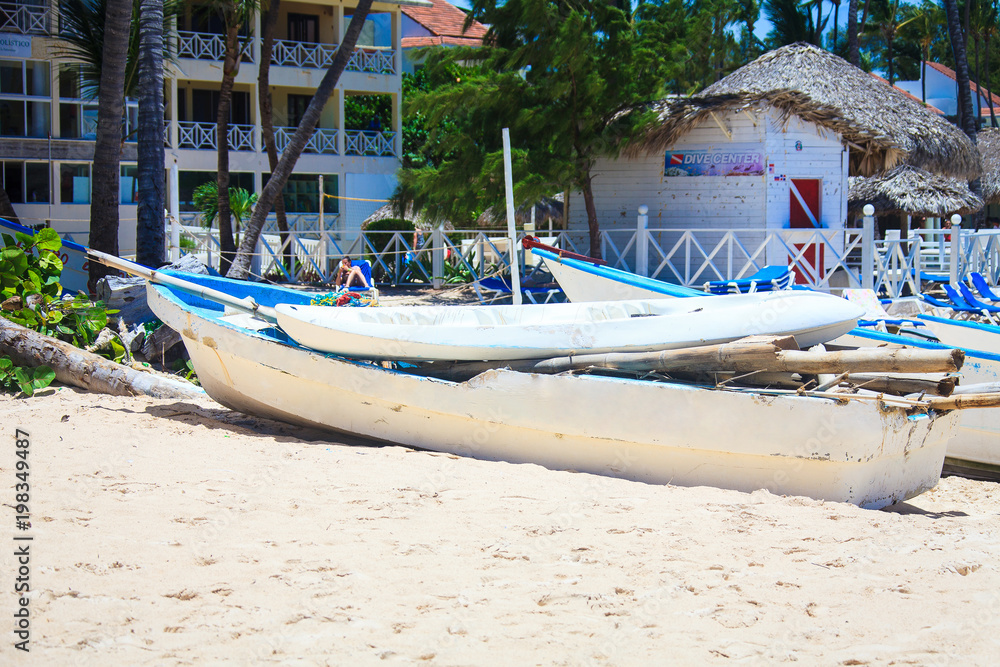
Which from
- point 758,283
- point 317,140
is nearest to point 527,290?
point 758,283

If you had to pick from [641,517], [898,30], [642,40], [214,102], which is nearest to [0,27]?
[214,102]

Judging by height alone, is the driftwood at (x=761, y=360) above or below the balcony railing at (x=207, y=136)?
below

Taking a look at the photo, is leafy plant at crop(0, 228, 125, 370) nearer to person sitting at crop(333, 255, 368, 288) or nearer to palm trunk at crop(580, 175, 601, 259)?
person sitting at crop(333, 255, 368, 288)

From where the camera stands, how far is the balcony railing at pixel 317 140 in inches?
957

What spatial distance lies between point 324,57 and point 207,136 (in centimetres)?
417

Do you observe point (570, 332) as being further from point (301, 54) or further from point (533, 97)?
point (301, 54)

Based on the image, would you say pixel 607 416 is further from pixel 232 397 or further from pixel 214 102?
pixel 214 102

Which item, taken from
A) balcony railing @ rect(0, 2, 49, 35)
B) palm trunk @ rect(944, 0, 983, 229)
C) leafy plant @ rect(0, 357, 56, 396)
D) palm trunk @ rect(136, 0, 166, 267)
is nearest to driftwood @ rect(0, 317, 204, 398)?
leafy plant @ rect(0, 357, 56, 396)

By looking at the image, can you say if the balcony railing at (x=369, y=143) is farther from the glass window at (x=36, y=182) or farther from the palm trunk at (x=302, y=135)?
the palm trunk at (x=302, y=135)

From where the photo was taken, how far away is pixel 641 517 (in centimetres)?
466

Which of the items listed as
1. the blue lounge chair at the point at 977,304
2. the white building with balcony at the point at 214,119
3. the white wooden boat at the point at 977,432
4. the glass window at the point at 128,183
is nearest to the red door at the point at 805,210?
the blue lounge chair at the point at 977,304

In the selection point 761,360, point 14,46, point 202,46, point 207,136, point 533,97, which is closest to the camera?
point 761,360

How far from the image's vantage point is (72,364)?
23.2 feet

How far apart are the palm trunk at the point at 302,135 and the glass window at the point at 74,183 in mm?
7797
